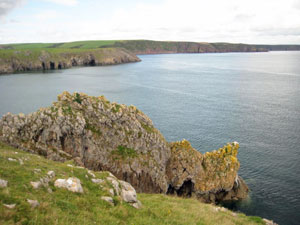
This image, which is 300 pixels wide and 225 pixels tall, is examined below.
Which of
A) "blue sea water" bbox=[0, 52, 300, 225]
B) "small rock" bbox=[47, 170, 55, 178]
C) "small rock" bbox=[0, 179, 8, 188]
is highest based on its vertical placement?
"small rock" bbox=[0, 179, 8, 188]

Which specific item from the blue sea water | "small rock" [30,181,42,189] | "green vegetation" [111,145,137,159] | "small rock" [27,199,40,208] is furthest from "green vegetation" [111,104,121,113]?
"small rock" [27,199,40,208]

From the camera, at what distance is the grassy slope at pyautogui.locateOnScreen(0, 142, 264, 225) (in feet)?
40.9

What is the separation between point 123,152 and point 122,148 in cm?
73

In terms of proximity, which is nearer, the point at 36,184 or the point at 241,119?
the point at 36,184

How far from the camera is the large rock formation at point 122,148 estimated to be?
3691 centimetres

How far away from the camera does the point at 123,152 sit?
39188 millimetres

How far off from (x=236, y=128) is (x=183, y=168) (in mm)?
31134

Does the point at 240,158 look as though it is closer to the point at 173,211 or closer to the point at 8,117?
the point at 173,211

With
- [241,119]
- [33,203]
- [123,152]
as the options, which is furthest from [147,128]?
[241,119]

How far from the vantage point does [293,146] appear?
54.6 metres

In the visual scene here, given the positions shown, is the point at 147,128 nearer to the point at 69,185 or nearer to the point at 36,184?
the point at 69,185

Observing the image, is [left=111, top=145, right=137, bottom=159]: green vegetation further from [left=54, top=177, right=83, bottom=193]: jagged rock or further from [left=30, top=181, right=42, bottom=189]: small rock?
[left=30, top=181, right=42, bottom=189]: small rock

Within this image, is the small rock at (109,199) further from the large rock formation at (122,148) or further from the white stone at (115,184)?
the large rock formation at (122,148)

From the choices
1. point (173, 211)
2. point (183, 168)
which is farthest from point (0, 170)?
point (183, 168)
